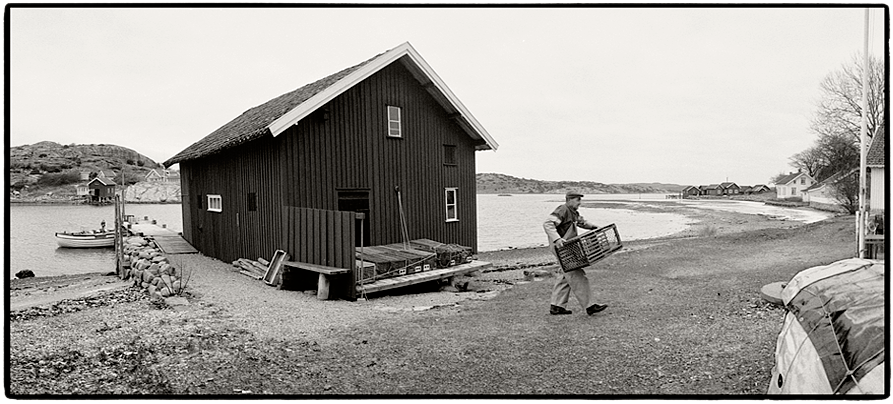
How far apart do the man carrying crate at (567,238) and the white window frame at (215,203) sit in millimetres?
7685

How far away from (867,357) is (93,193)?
620cm

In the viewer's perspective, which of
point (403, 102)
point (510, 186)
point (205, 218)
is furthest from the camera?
point (205, 218)

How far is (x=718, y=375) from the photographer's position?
10.1ft

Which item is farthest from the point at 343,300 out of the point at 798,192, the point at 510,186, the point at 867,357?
the point at 798,192

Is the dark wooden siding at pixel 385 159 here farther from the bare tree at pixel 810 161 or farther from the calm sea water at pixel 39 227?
the bare tree at pixel 810 161

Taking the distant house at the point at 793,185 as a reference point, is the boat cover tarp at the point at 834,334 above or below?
below

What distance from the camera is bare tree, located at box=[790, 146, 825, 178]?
15.1 ft

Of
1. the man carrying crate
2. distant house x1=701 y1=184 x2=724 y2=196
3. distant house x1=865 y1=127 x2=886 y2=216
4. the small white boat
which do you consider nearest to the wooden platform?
the man carrying crate

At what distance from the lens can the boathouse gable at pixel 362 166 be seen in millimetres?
7727

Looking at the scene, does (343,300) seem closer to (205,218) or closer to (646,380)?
(646,380)

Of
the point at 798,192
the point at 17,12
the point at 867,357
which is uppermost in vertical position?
the point at 17,12

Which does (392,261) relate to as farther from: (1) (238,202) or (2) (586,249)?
(1) (238,202)

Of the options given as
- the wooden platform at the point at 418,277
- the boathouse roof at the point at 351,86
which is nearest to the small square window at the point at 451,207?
the boathouse roof at the point at 351,86

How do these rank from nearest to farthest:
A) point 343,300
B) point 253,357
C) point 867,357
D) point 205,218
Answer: point 867,357 → point 253,357 → point 343,300 → point 205,218
